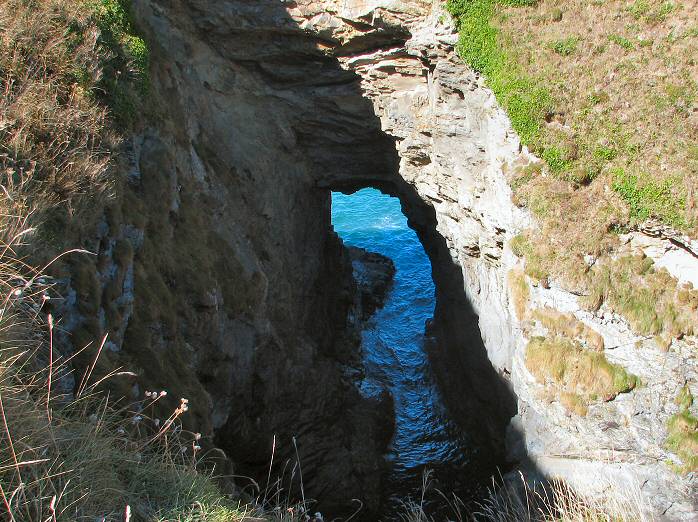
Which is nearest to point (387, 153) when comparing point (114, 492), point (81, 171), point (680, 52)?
point (680, 52)

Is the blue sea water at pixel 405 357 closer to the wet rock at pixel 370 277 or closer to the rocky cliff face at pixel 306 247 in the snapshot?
the wet rock at pixel 370 277

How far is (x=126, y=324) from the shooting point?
407 inches

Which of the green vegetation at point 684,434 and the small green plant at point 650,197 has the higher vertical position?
the small green plant at point 650,197

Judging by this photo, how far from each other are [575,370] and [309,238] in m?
12.7

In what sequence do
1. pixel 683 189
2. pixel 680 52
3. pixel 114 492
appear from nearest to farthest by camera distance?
Result: 1. pixel 114 492
2. pixel 683 189
3. pixel 680 52

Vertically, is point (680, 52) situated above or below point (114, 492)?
above

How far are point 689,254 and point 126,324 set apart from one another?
10.9 metres

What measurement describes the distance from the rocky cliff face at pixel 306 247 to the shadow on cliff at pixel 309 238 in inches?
2.9

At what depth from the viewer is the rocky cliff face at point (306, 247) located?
38.1ft

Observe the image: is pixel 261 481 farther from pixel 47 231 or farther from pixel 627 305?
pixel 627 305

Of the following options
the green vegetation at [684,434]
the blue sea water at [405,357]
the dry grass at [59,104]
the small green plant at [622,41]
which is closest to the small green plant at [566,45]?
the small green plant at [622,41]

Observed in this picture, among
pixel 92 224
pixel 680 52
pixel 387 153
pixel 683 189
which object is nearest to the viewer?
pixel 92 224

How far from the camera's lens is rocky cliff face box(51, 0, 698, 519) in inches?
457

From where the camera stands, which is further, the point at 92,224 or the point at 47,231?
the point at 92,224
